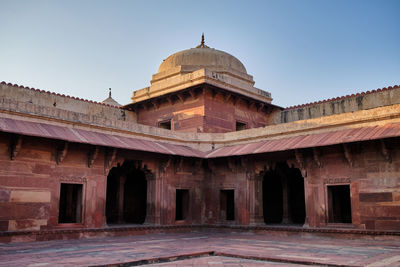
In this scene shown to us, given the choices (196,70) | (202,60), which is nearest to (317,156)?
(196,70)

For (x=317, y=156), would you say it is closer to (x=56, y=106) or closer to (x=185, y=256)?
(x=185, y=256)

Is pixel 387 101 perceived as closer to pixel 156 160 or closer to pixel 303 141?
pixel 303 141

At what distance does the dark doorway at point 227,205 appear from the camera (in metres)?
16.9

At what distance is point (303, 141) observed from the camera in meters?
14.1

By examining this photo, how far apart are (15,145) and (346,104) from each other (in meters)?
14.1

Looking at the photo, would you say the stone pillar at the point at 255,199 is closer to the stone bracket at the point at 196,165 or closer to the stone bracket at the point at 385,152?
the stone bracket at the point at 196,165

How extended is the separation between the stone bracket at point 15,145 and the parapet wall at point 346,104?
1356 centimetres

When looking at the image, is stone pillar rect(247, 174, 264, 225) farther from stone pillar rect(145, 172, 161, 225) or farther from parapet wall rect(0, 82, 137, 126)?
parapet wall rect(0, 82, 137, 126)

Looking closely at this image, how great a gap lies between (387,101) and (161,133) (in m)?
9.85

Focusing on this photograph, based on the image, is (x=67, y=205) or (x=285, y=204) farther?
(x=285, y=204)

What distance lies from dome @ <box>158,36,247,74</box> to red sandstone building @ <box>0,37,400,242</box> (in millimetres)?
79

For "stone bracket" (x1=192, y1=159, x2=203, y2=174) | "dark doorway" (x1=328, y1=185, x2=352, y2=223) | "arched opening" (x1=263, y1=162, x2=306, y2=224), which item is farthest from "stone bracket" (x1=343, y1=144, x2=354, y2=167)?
"stone bracket" (x1=192, y1=159, x2=203, y2=174)

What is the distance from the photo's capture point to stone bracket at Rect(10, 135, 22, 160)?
11.8m

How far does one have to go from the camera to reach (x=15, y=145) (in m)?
11.8
